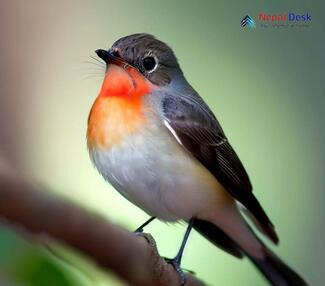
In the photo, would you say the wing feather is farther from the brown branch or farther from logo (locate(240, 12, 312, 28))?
the brown branch

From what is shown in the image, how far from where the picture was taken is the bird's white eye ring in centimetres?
167

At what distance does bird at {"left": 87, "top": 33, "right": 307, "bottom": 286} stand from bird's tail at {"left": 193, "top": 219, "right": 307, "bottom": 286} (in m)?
0.14

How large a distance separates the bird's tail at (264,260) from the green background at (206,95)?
5 centimetres

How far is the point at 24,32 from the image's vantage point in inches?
66.5

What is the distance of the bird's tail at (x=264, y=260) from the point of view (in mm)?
2023

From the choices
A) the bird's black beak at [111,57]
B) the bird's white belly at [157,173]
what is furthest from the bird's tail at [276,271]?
the bird's black beak at [111,57]

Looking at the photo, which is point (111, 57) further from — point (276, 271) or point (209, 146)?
point (276, 271)

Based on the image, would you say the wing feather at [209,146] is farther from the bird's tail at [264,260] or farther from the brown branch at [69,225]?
the brown branch at [69,225]

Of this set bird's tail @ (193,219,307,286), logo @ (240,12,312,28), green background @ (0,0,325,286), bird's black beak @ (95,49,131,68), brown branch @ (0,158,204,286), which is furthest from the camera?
bird's tail @ (193,219,307,286)

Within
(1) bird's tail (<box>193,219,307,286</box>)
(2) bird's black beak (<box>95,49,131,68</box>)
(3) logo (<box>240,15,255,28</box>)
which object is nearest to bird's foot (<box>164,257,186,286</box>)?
(1) bird's tail (<box>193,219,307,286</box>)

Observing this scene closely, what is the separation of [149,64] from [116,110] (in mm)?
179

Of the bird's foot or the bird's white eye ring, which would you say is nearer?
the bird's foot

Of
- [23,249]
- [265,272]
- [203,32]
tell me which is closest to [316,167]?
[265,272]

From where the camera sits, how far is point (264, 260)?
7.03 ft
